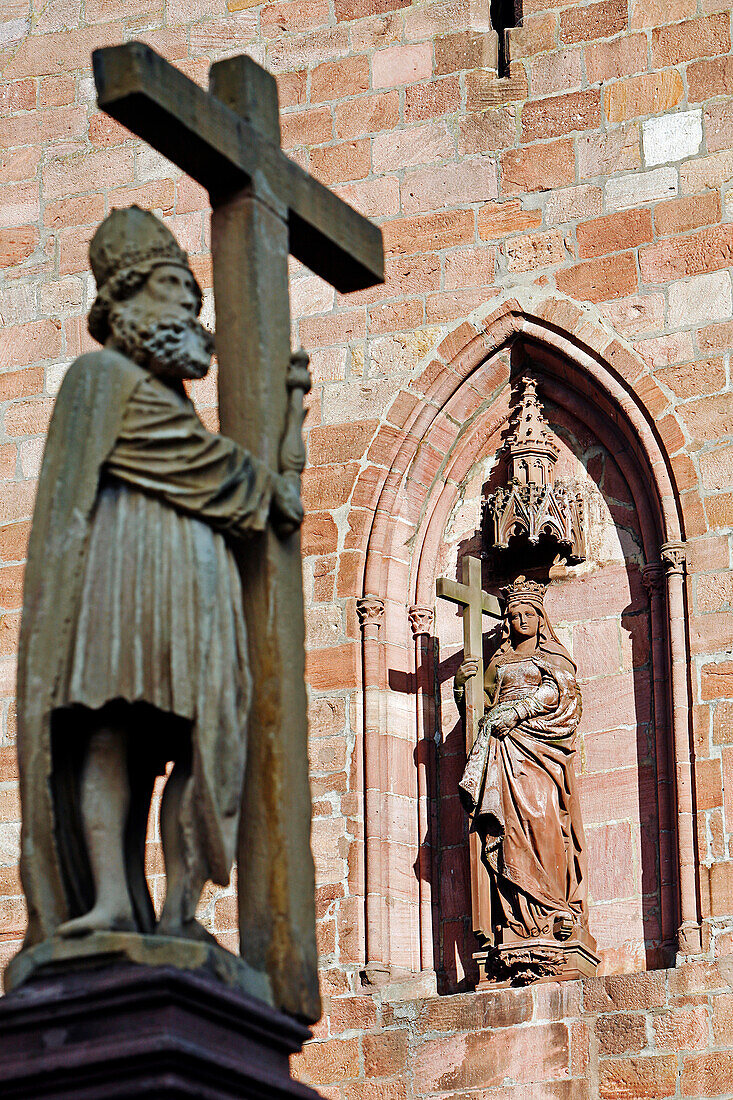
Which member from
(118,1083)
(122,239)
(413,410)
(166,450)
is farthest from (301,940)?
(413,410)

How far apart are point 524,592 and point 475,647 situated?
321 mm

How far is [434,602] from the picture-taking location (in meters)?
10.2

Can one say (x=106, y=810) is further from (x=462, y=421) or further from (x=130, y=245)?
A: (x=462, y=421)

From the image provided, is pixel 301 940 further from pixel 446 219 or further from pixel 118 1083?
pixel 446 219

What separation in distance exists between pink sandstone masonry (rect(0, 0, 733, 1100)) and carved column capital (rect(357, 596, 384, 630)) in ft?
0.04

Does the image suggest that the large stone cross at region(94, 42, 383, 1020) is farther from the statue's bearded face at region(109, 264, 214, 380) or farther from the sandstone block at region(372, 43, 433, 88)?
the sandstone block at region(372, 43, 433, 88)

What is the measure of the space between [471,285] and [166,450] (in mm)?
5402

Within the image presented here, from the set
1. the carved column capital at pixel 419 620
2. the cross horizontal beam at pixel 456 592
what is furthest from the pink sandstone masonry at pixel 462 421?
the cross horizontal beam at pixel 456 592

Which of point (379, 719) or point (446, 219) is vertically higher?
point (446, 219)

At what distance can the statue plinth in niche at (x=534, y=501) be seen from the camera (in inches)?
390

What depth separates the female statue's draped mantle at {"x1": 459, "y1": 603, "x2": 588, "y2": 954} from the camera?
9164mm

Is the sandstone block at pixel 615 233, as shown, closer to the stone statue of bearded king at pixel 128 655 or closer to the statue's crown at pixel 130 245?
the statue's crown at pixel 130 245

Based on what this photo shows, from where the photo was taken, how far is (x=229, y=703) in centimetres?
498

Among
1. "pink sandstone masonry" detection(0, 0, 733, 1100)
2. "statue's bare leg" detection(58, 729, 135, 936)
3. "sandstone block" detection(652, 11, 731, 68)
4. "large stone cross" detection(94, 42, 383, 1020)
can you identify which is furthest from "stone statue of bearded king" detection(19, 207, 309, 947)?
"sandstone block" detection(652, 11, 731, 68)
